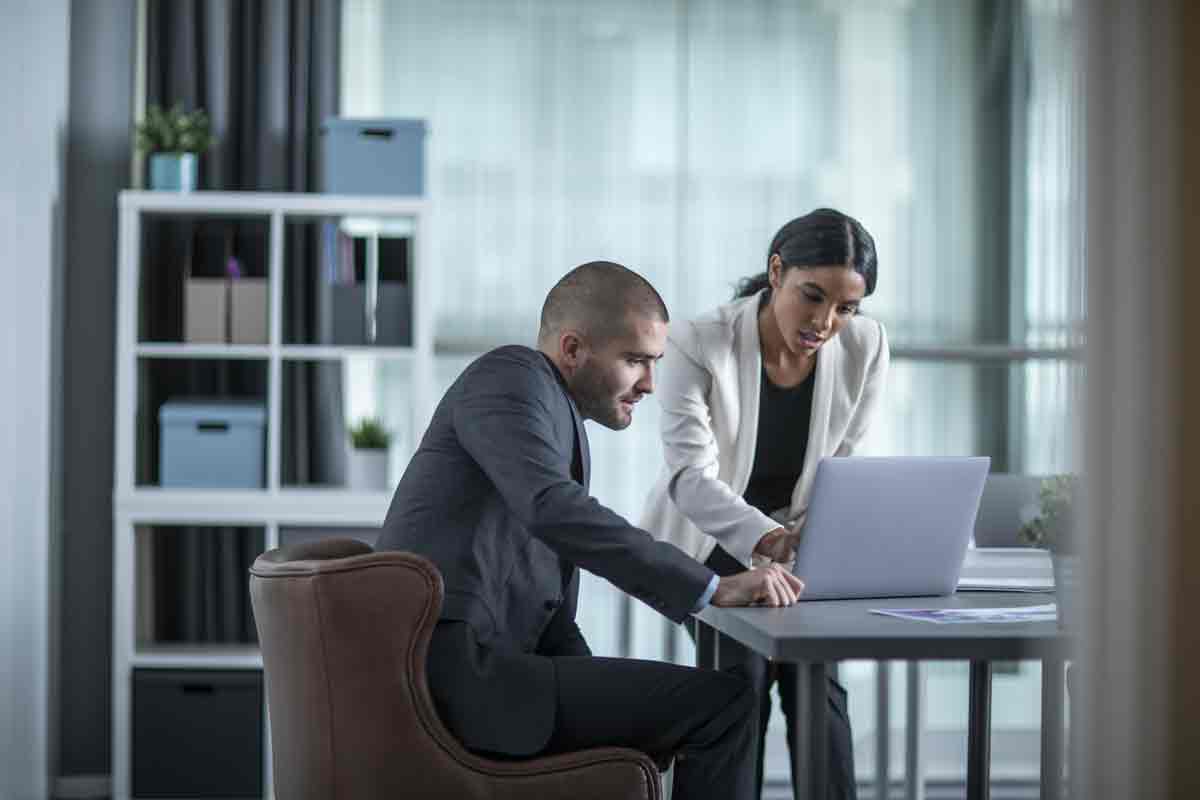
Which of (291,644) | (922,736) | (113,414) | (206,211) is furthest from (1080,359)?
(113,414)

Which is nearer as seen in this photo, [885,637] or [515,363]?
[885,637]

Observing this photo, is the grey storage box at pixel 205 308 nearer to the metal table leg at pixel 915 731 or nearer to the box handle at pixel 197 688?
the box handle at pixel 197 688

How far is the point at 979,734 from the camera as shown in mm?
2332

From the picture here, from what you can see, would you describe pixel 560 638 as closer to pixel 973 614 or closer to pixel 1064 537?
pixel 973 614

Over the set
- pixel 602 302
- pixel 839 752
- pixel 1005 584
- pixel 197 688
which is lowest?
pixel 197 688

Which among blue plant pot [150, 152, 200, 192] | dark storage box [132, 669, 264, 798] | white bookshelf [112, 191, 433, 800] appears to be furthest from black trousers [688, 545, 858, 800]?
blue plant pot [150, 152, 200, 192]

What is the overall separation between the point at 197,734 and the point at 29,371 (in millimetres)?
963

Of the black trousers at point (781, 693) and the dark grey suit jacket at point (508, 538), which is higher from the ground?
the dark grey suit jacket at point (508, 538)

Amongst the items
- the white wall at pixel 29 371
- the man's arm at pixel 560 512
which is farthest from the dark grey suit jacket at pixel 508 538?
the white wall at pixel 29 371

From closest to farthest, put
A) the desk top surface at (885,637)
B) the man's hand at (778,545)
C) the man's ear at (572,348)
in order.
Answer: the desk top surface at (885,637) < the man's ear at (572,348) < the man's hand at (778,545)

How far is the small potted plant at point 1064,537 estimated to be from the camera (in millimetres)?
1485

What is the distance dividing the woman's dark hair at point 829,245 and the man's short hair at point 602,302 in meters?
0.44

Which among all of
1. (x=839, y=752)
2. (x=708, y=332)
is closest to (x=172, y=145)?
(x=708, y=332)

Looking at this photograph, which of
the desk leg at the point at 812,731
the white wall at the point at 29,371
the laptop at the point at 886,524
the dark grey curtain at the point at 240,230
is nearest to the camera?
the desk leg at the point at 812,731
